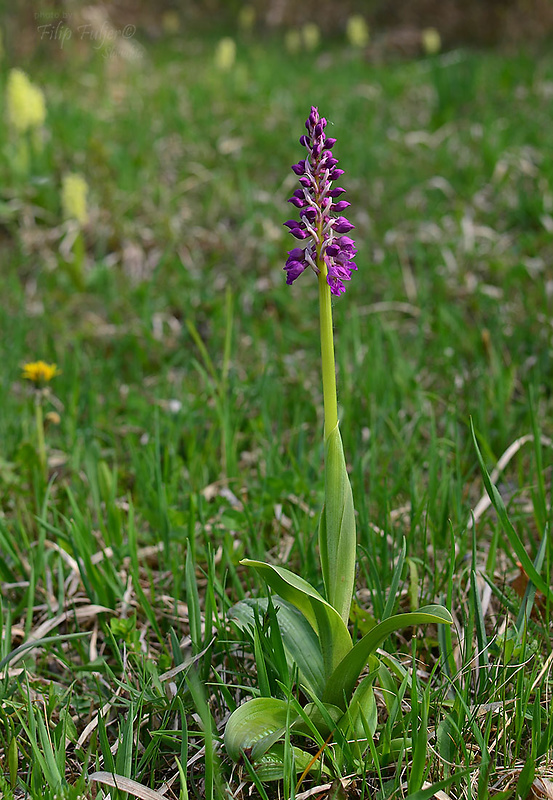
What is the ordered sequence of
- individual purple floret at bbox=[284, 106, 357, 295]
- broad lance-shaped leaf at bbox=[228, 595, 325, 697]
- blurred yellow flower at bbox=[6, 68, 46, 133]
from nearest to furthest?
individual purple floret at bbox=[284, 106, 357, 295]
broad lance-shaped leaf at bbox=[228, 595, 325, 697]
blurred yellow flower at bbox=[6, 68, 46, 133]

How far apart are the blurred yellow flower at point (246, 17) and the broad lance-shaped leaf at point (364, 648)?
9.35 m

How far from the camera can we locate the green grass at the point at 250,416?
4.08ft

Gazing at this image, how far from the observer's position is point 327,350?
109 centimetres

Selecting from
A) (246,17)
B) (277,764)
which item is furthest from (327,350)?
(246,17)

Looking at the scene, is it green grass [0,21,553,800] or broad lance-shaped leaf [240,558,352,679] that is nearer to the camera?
broad lance-shaped leaf [240,558,352,679]

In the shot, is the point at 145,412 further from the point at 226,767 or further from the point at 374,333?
the point at 226,767

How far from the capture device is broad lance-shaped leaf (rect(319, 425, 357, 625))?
1.10 meters

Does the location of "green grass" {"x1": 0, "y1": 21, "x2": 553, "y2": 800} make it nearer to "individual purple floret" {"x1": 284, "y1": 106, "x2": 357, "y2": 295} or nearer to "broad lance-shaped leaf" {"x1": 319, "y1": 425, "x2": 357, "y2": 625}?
"broad lance-shaped leaf" {"x1": 319, "y1": 425, "x2": 357, "y2": 625}

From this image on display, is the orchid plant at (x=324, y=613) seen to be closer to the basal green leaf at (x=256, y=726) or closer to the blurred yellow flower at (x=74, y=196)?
the basal green leaf at (x=256, y=726)

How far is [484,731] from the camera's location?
1.22 metres

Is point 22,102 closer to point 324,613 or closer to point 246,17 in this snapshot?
point 324,613

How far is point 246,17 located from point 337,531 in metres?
9.30

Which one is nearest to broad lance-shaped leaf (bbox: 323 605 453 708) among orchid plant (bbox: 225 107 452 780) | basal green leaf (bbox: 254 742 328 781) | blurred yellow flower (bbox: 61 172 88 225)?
orchid plant (bbox: 225 107 452 780)

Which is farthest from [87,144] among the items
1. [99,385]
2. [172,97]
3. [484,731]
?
[484,731]
